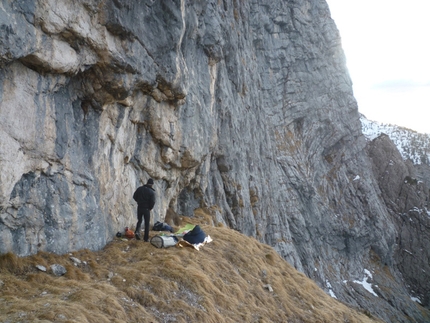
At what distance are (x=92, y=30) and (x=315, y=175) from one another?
46.7 m

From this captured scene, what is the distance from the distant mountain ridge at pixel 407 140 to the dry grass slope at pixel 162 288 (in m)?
73.8

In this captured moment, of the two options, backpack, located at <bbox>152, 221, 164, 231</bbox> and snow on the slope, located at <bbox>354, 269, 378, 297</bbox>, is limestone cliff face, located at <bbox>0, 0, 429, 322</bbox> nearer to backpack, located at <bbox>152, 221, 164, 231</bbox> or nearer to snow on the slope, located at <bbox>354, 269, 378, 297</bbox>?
snow on the slope, located at <bbox>354, 269, 378, 297</bbox>

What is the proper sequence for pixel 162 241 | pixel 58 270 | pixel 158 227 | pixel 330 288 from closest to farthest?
pixel 58 270 < pixel 162 241 < pixel 158 227 < pixel 330 288

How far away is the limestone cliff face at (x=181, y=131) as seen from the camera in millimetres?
10969

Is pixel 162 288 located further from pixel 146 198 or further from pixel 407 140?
pixel 407 140

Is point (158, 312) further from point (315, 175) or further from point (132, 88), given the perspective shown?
point (315, 175)

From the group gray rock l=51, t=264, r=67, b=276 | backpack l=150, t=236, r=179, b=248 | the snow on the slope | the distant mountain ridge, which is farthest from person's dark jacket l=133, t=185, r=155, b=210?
the distant mountain ridge

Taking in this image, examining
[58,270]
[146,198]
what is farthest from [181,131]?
[58,270]

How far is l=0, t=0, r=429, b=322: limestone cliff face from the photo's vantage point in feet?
36.0

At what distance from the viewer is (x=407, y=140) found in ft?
344

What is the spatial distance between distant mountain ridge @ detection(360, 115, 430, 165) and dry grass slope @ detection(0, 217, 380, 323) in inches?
2904

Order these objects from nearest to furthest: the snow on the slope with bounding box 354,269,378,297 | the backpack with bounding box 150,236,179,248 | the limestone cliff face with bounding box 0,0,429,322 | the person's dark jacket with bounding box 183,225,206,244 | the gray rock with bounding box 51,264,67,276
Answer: the gray rock with bounding box 51,264,67,276, the limestone cliff face with bounding box 0,0,429,322, the backpack with bounding box 150,236,179,248, the person's dark jacket with bounding box 183,225,206,244, the snow on the slope with bounding box 354,269,378,297

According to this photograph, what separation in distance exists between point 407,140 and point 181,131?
101 m

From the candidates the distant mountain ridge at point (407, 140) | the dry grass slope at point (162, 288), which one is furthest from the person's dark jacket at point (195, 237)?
the distant mountain ridge at point (407, 140)
